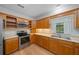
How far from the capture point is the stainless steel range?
1.61m

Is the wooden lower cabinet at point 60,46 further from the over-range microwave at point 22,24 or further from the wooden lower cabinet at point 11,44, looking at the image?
the wooden lower cabinet at point 11,44

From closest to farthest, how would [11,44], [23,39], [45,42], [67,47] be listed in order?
1. [67,47]
2. [11,44]
3. [23,39]
4. [45,42]

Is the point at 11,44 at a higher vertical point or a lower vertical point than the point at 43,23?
lower

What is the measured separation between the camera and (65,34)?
1409mm

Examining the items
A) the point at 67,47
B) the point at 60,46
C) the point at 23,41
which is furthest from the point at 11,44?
the point at 67,47

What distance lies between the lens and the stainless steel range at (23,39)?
1609mm

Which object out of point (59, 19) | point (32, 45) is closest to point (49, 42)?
point (32, 45)

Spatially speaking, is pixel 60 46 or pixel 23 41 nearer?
pixel 60 46

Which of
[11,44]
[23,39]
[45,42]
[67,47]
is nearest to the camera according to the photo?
[67,47]

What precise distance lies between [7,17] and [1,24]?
0.65 ft

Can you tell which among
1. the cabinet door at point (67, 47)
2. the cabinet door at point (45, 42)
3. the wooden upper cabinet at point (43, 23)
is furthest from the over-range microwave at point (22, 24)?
the cabinet door at point (67, 47)

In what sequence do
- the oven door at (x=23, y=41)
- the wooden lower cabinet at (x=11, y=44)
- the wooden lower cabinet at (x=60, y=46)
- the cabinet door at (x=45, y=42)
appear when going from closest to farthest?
the wooden lower cabinet at (x=60, y=46)
the wooden lower cabinet at (x=11, y=44)
the oven door at (x=23, y=41)
the cabinet door at (x=45, y=42)

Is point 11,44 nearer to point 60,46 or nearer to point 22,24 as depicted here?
point 22,24

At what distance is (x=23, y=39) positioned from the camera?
1786 millimetres
